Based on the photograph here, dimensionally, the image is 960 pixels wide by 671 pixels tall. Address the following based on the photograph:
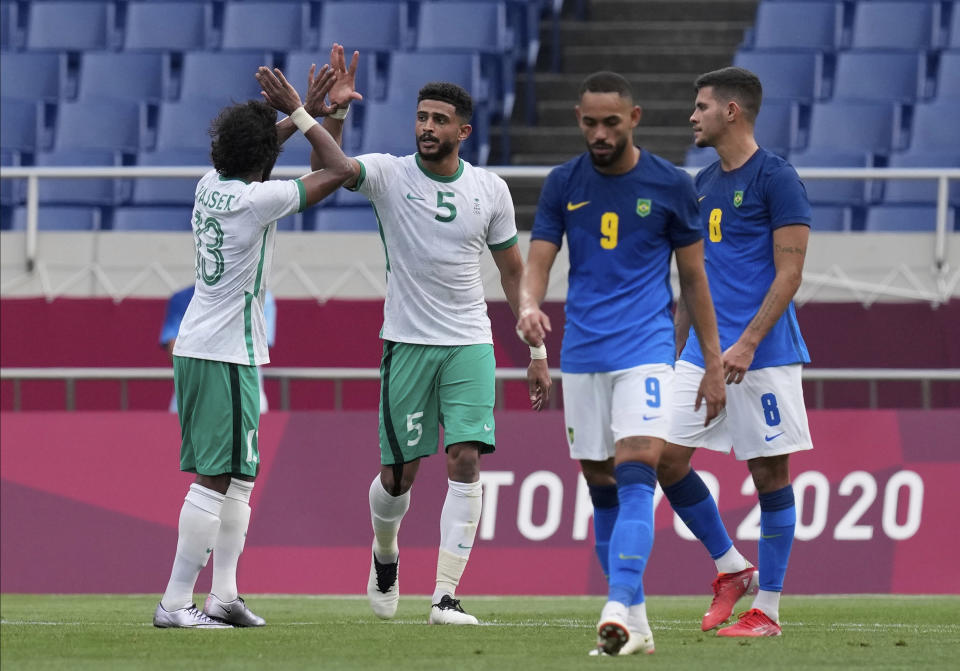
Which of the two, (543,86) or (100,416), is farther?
(543,86)

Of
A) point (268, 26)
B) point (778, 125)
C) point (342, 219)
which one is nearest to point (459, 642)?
point (342, 219)

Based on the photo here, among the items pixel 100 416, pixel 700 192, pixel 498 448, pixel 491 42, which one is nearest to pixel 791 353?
pixel 700 192

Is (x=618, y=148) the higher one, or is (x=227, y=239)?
(x=618, y=148)

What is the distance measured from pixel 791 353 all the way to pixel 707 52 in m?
10.5

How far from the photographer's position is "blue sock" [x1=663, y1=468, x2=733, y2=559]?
713 cm

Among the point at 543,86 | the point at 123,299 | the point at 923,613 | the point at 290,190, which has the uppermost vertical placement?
the point at 543,86

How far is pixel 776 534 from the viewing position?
699 centimetres

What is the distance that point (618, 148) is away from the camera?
602 cm

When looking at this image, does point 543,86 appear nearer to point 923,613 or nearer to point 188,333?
point 923,613

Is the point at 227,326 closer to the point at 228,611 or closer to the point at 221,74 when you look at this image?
the point at 228,611

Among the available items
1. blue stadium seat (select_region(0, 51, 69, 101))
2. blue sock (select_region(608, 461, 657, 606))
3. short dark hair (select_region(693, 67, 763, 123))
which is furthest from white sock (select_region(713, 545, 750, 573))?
blue stadium seat (select_region(0, 51, 69, 101))

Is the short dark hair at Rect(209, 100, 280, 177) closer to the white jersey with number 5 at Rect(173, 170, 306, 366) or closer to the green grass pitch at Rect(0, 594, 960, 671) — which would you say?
the white jersey with number 5 at Rect(173, 170, 306, 366)

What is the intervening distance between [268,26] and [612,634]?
1223 cm

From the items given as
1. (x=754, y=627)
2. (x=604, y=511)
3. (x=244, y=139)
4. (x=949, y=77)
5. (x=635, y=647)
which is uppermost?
(x=949, y=77)
